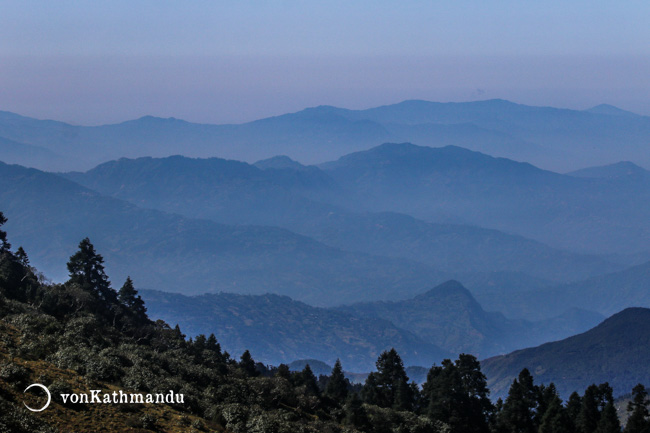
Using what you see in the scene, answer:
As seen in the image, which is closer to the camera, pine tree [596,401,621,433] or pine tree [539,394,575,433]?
pine tree [596,401,621,433]

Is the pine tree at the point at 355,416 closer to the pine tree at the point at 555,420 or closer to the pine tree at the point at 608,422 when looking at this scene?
the pine tree at the point at 555,420

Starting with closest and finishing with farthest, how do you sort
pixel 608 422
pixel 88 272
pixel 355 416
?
pixel 355 416 < pixel 608 422 < pixel 88 272

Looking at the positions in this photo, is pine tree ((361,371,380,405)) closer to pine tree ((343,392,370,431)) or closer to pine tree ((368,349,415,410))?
pine tree ((368,349,415,410))

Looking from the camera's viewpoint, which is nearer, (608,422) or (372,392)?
(608,422)

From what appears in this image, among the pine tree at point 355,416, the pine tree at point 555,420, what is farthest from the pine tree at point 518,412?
the pine tree at point 355,416

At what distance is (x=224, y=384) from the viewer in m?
41.5

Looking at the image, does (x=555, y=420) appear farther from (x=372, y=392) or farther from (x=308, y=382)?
(x=308, y=382)

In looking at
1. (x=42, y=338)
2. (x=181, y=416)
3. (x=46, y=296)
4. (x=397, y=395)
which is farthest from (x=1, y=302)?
(x=397, y=395)

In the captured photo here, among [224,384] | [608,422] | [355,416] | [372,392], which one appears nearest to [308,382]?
[372,392]

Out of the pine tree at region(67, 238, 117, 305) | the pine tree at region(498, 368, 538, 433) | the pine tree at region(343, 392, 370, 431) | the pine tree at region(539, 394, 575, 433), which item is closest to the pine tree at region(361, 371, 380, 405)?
the pine tree at region(498, 368, 538, 433)

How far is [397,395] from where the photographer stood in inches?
2288

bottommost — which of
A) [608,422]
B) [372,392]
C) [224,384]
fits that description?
[608,422]

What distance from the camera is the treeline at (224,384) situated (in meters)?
33.1

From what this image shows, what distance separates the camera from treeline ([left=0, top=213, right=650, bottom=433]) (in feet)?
108
